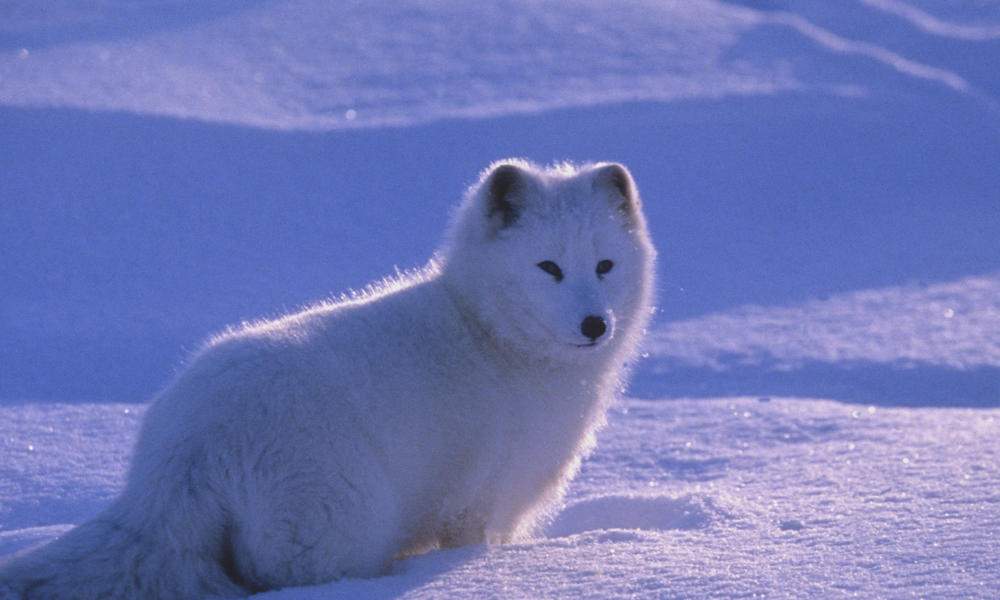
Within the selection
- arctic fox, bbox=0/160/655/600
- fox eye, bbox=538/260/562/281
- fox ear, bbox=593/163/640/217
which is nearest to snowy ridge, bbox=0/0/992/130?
fox ear, bbox=593/163/640/217

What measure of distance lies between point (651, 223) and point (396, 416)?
5.92m

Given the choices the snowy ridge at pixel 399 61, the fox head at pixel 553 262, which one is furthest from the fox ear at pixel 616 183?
the snowy ridge at pixel 399 61

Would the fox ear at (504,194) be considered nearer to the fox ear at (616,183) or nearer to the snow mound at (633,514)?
the fox ear at (616,183)

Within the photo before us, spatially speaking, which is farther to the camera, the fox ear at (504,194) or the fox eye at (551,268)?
the fox ear at (504,194)

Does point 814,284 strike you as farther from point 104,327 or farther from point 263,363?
point 263,363

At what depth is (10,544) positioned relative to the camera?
315 centimetres

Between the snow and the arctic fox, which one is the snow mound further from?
the arctic fox

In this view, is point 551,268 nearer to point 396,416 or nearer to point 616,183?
point 616,183

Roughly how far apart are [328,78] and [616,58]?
3097 mm

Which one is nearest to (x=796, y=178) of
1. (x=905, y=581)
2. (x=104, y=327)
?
(x=104, y=327)

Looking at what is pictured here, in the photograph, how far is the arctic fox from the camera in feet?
8.18

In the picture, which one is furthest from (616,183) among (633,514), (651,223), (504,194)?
(651,223)

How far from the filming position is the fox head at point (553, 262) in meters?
3.12

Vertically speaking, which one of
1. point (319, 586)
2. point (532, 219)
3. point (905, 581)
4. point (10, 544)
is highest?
point (532, 219)
